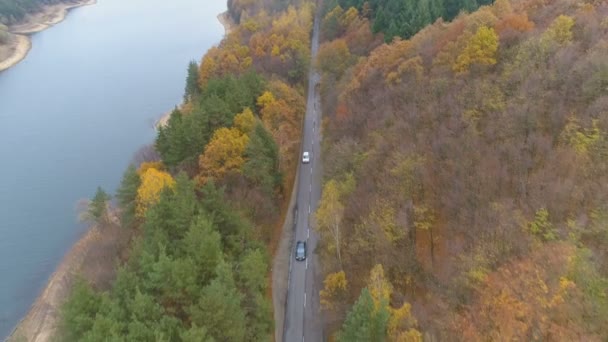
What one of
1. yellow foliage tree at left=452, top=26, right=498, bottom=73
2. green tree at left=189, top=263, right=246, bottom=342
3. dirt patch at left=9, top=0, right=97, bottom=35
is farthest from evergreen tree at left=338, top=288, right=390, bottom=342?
dirt patch at left=9, top=0, right=97, bottom=35

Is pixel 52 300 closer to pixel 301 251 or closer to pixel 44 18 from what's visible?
pixel 301 251

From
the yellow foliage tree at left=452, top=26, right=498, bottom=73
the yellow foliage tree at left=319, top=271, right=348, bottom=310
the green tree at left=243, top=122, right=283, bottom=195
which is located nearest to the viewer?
the yellow foliage tree at left=319, top=271, right=348, bottom=310

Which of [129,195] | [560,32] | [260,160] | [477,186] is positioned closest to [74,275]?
[129,195]

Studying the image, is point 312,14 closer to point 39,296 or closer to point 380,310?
point 39,296

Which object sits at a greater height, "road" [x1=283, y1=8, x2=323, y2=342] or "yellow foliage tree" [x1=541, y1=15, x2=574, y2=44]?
"yellow foliage tree" [x1=541, y1=15, x2=574, y2=44]

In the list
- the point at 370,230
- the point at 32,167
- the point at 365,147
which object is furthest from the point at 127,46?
the point at 370,230

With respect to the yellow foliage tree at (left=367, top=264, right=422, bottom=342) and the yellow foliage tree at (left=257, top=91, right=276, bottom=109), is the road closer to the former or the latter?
the yellow foliage tree at (left=257, top=91, right=276, bottom=109)

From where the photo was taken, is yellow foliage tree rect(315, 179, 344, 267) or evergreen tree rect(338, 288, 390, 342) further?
yellow foliage tree rect(315, 179, 344, 267)
